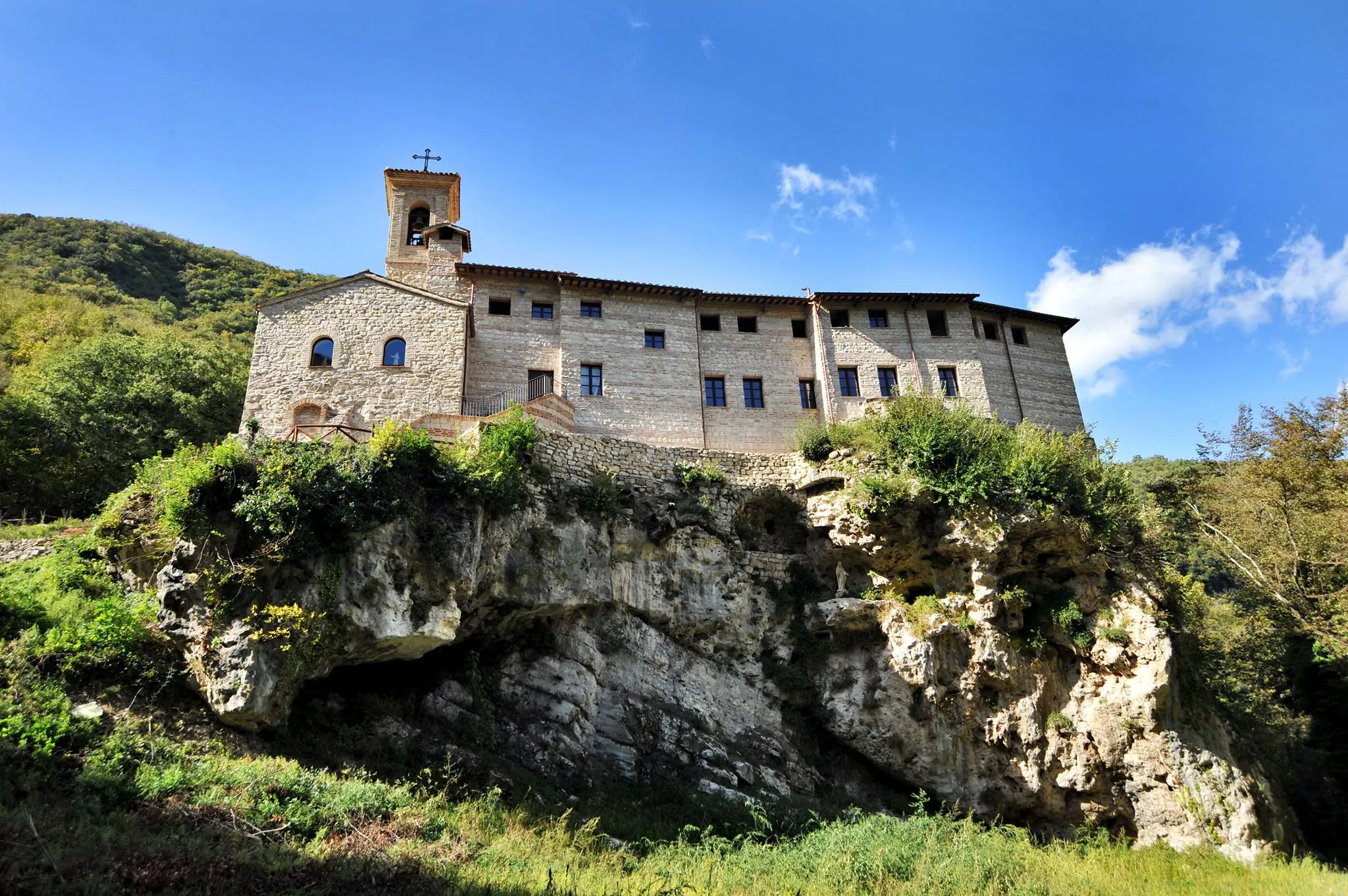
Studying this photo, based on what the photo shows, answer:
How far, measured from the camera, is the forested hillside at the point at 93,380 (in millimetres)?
24516

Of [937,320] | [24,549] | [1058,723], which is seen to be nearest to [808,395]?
[937,320]

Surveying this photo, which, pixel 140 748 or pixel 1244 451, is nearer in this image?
pixel 140 748

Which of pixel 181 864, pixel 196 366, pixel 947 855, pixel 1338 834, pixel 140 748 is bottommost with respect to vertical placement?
pixel 1338 834

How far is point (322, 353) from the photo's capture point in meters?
24.1

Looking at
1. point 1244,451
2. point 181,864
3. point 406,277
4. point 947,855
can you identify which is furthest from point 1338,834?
point 406,277

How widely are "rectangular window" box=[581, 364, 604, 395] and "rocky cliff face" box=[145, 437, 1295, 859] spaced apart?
724cm

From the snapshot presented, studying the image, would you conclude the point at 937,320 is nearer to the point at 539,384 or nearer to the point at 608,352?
the point at 608,352

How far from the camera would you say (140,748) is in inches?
452

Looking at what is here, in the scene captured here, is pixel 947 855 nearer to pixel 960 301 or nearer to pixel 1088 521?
pixel 1088 521

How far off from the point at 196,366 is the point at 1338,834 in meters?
43.1

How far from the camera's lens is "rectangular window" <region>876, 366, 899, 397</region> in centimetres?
2947

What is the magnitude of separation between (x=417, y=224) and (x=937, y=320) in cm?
2139

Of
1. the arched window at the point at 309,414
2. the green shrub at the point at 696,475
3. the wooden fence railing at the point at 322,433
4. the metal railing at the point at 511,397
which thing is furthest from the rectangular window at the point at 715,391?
the arched window at the point at 309,414

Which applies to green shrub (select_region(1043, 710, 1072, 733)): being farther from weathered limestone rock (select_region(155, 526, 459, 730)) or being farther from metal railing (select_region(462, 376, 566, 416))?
metal railing (select_region(462, 376, 566, 416))
